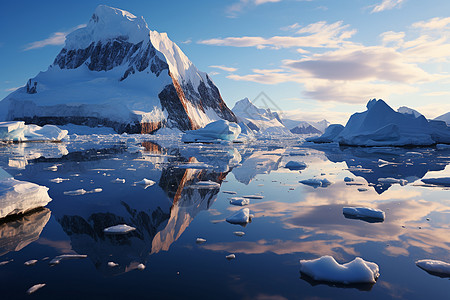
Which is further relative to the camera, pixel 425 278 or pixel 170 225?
pixel 170 225

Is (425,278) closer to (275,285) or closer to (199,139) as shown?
(275,285)

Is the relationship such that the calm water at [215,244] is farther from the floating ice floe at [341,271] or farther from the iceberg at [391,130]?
the iceberg at [391,130]

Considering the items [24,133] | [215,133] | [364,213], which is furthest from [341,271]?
[24,133]

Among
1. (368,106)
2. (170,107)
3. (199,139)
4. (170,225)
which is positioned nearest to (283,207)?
(170,225)

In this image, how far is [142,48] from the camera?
89.1 metres

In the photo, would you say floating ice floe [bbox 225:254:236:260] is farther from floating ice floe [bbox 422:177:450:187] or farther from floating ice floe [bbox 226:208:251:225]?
floating ice floe [bbox 422:177:450:187]

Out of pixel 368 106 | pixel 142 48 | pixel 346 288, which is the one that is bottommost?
pixel 346 288

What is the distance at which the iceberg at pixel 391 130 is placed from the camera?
2742 centimetres

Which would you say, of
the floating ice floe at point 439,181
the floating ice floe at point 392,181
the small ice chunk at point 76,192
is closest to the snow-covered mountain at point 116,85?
the small ice chunk at point 76,192

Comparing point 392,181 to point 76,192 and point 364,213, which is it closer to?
point 364,213

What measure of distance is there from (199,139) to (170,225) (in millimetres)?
38140

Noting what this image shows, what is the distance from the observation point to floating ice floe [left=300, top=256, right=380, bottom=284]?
9.92 feet

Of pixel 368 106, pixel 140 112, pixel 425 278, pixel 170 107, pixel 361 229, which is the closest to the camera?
pixel 425 278

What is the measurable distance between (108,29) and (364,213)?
349 ft
